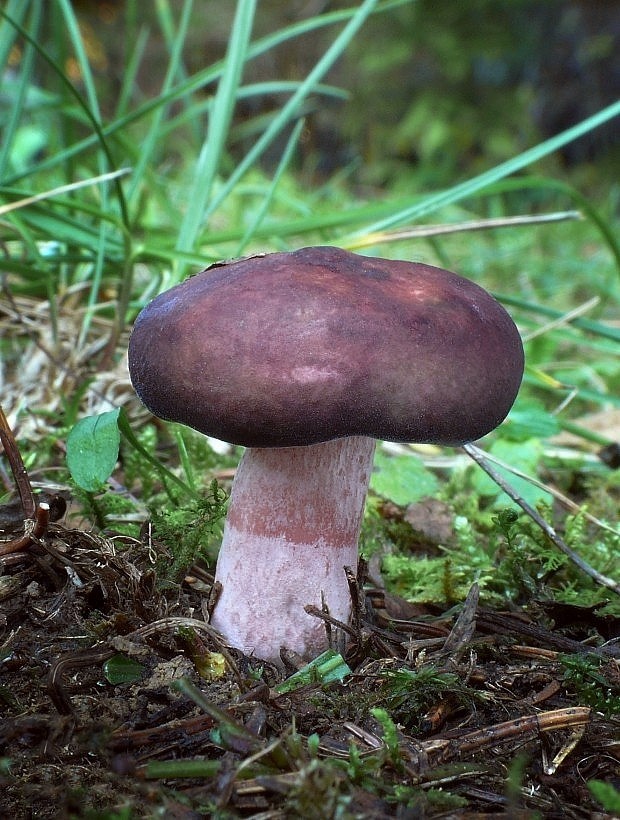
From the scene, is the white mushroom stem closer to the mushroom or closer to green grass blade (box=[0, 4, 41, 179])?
the mushroom

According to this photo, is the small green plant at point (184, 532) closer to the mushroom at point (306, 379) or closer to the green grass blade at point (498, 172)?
the mushroom at point (306, 379)

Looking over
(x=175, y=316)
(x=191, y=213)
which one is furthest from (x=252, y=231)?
(x=175, y=316)

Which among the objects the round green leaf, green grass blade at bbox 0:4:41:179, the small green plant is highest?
green grass blade at bbox 0:4:41:179

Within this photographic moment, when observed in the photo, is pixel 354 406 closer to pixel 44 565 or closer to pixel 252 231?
pixel 44 565

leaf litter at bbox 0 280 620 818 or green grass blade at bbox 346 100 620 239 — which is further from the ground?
green grass blade at bbox 346 100 620 239

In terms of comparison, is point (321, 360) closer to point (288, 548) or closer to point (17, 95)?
point (288, 548)

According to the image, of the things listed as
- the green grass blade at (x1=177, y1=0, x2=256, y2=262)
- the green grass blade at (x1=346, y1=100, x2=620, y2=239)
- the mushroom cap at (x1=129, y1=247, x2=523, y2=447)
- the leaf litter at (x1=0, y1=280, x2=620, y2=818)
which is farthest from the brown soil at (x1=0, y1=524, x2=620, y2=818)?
the green grass blade at (x1=346, y1=100, x2=620, y2=239)

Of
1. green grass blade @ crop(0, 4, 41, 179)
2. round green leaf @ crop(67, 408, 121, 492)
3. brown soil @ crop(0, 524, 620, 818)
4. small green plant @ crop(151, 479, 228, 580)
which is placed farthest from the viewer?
green grass blade @ crop(0, 4, 41, 179)

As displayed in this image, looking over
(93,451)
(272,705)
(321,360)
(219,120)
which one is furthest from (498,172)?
(272,705)
